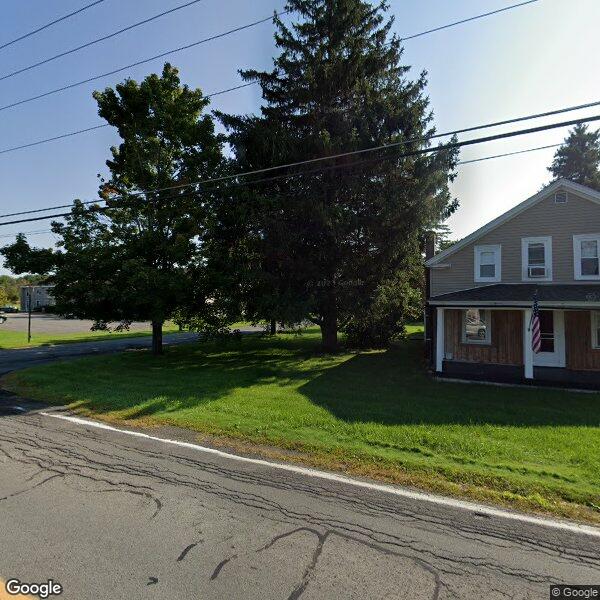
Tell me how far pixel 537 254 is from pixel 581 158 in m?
40.3

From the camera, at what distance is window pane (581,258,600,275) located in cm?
1444

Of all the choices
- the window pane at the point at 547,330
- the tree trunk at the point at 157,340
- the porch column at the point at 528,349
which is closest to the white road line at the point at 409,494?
the porch column at the point at 528,349

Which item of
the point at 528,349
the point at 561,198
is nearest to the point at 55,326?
the point at 528,349

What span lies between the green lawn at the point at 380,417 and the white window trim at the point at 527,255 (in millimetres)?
5142

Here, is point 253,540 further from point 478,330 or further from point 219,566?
point 478,330

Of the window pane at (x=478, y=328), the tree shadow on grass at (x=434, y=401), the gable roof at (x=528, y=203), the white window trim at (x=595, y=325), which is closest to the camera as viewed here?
the tree shadow on grass at (x=434, y=401)

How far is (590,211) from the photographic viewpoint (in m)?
14.5

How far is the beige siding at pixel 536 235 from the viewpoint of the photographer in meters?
14.7

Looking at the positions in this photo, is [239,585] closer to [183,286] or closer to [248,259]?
[183,286]

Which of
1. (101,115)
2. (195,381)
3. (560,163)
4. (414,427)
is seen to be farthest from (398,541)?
(560,163)

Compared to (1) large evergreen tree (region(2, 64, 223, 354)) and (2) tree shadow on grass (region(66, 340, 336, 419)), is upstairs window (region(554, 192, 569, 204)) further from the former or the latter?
(1) large evergreen tree (region(2, 64, 223, 354))

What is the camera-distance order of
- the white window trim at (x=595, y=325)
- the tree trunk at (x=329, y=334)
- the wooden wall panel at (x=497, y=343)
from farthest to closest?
the tree trunk at (x=329, y=334) < the wooden wall panel at (x=497, y=343) < the white window trim at (x=595, y=325)

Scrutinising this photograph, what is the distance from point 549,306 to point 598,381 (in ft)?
9.22

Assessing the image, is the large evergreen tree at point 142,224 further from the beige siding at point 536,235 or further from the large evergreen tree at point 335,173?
the beige siding at point 536,235
